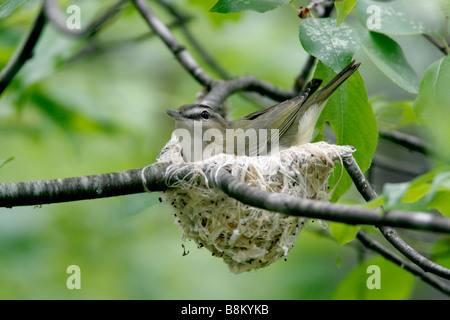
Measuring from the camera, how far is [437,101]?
2.64 metres

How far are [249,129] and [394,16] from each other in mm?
1493

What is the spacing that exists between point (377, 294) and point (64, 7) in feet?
11.4

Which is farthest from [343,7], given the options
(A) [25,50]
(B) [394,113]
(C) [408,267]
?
(A) [25,50]

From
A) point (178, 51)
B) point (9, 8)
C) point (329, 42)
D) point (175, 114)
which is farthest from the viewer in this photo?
point (178, 51)

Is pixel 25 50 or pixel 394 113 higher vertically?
pixel 25 50

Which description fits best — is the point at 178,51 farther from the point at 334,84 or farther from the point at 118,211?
the point at 334,84

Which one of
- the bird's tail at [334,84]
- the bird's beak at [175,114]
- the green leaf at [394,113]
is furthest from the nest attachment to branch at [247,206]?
the green leaf at [394,113]

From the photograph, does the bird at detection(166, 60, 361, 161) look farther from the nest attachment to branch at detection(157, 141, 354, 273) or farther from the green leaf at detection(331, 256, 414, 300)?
the green leaf at detection(331, 256, 414, 300)

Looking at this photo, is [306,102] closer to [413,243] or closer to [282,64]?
[413,243]

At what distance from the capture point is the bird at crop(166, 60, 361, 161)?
3814 mm

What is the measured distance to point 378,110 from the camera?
394 centimetres

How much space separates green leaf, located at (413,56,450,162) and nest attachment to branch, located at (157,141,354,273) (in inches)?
17.0

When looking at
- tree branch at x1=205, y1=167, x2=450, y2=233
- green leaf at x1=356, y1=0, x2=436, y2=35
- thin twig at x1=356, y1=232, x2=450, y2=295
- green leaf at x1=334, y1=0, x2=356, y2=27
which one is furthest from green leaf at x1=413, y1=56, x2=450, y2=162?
tree branch at x1=205, y1=167, x2=450, y2=233

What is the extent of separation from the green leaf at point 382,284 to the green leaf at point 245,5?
2045 millimetres
